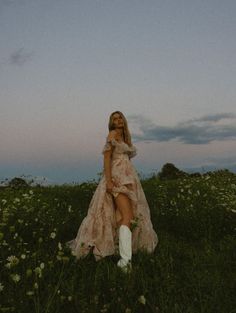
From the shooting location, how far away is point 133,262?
28.2 ft

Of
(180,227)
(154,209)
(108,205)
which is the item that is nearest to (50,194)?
(154,209)

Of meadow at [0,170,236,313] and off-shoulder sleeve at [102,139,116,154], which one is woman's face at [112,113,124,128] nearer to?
off-shoulder sleeve at [102,139,116,154]

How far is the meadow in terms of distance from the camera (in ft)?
21.7

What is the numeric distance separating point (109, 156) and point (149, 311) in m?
3.16

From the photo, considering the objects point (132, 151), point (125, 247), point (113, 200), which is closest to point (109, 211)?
point (113, 200)

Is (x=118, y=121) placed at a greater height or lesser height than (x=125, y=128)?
greater

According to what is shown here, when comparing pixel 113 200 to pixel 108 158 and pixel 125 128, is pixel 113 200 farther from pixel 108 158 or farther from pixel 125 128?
pixel 125 128

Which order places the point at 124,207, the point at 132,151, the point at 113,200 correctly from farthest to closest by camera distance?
the point at 132,151
the point at 113,200
the point at 124,207

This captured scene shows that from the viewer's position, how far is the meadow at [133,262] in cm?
661

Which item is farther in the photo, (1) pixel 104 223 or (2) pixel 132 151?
(2) pixel 132 151

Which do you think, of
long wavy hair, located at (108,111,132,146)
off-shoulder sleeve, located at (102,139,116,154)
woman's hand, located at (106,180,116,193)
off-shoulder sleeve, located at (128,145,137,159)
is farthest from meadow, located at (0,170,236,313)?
long wavy hair, located at (108,111,132,146)

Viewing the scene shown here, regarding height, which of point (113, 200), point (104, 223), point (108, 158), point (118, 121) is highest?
point (118, 121)

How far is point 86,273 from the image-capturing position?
8.02 m

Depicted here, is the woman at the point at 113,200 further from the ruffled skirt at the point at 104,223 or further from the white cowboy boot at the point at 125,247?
the white cowboy boot at the point at 125,247
